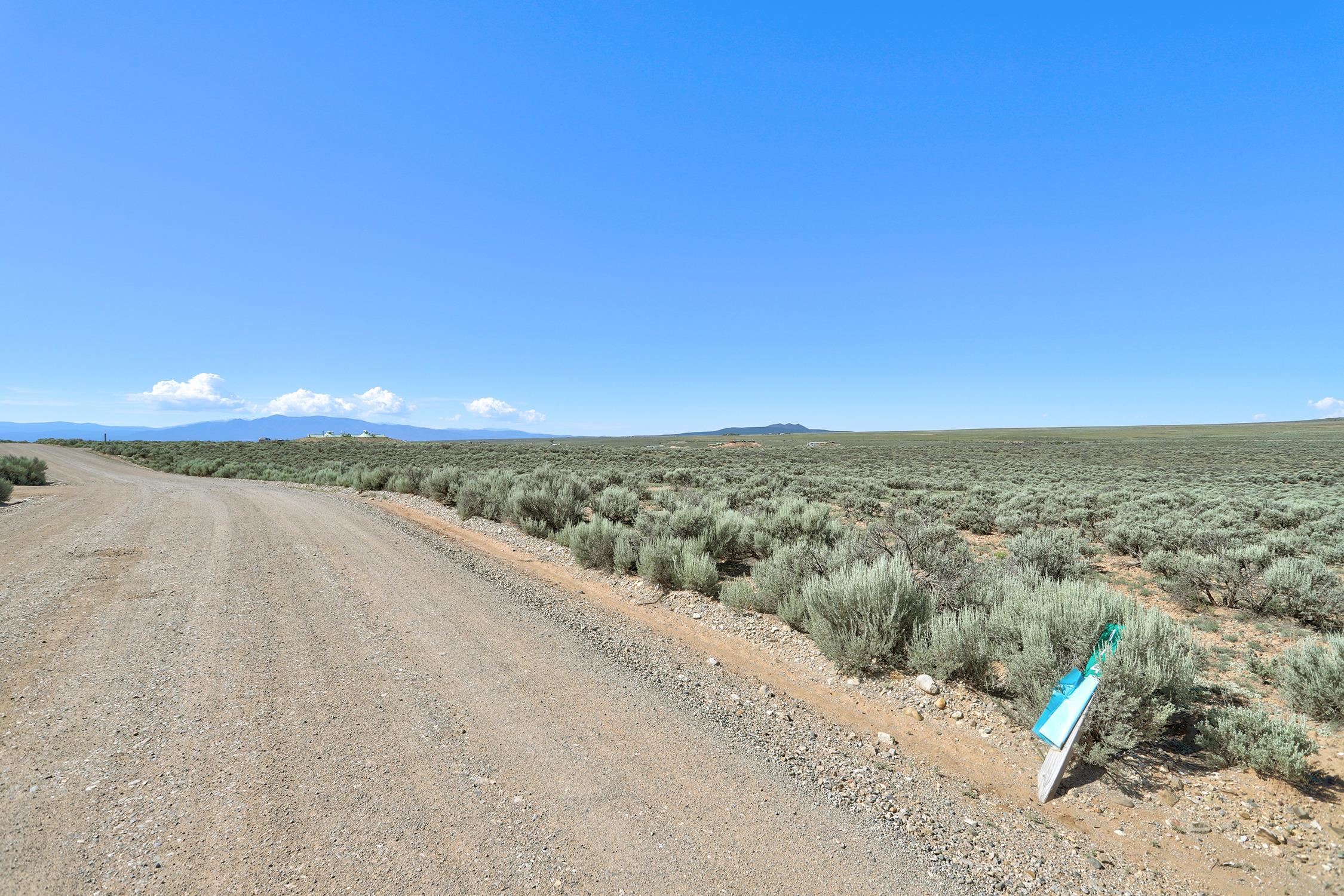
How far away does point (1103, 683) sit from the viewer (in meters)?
4.31

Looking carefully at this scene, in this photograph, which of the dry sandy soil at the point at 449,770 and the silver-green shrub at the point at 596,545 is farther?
the silver-green shrub at the point at 596,545

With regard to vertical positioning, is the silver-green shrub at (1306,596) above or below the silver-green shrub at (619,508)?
below

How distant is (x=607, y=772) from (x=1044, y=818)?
304 centimetres

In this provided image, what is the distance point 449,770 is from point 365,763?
0.56 meters

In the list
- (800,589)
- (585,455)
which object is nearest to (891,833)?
(800,589)

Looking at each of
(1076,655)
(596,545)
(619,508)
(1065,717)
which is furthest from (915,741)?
(619,508)

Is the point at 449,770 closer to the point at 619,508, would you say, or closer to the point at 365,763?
the point at 365,763

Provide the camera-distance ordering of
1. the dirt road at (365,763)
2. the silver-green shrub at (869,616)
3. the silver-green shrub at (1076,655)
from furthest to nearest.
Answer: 1. the silver-green shrub at (869,616)
2. the silver-green shrub at (1076,655)
3. the dirt road at (365,763)

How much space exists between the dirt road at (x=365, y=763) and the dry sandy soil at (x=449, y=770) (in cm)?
2

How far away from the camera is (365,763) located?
141 inches

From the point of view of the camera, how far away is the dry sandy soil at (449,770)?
111 inches

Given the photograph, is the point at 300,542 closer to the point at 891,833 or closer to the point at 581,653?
the point at 581,653

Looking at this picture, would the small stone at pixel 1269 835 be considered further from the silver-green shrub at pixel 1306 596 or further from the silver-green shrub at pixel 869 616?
the silver-green shrub at pixel 1306 596

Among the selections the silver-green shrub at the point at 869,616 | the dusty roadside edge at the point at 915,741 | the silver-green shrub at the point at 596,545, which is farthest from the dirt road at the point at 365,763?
the silver-green shrub at the point at 596,545
